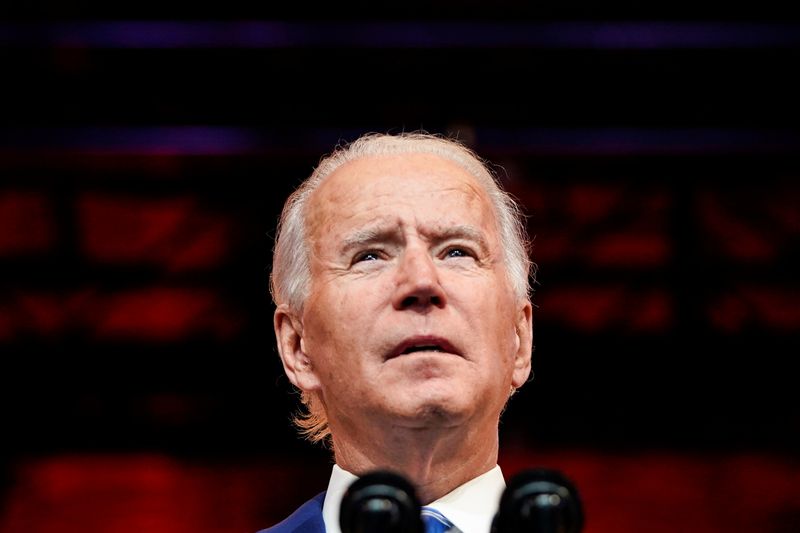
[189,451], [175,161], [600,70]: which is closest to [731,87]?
[600,70]

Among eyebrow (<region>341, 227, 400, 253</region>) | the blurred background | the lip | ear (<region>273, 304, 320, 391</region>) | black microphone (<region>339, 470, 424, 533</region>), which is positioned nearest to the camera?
black microphone (<region>339, 470, 424, 533</region>)

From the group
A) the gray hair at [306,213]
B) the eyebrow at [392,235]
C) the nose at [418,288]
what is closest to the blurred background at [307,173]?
the gray hair at [306,213]

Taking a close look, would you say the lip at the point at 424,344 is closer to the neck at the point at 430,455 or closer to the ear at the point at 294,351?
the neck at the point at 430,455

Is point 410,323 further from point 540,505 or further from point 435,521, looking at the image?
point 540,505

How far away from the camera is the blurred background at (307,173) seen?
3.47 metres

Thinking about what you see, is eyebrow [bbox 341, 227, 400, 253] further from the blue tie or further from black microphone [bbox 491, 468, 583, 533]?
black microphone [bbox 491, 468, 583, 533]

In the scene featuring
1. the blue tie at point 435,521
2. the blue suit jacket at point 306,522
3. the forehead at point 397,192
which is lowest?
Result: the blue suit jacket at point 306,522

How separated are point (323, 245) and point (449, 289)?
263 millimetres

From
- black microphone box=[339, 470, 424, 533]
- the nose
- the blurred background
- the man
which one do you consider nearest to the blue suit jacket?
the man

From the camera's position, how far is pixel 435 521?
162cm

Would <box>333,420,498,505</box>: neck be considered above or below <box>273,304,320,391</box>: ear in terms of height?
below

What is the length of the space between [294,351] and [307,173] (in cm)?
164

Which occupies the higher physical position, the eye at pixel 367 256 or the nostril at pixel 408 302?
the eye at pixel 367 256

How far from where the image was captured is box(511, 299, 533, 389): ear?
1.85m
